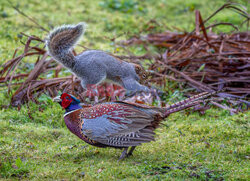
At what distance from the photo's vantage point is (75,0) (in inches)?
452

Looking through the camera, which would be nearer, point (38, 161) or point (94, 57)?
point (38, 161)

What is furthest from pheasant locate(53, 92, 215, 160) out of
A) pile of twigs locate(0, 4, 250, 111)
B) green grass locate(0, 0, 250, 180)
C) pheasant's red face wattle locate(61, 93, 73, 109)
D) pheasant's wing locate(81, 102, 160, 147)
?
pile of twigs locate(0, 4, 250, 111)

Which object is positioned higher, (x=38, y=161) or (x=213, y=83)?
(x=213, y=83)

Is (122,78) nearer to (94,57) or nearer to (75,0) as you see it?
(94,57)

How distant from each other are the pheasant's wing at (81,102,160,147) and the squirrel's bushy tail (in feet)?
4.36

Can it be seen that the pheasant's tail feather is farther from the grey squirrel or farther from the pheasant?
the grey squirrel

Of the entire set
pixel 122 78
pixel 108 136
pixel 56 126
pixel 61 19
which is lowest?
pixel 56 126

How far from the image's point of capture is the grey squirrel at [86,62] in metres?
5.13

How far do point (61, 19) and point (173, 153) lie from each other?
649 centimetres

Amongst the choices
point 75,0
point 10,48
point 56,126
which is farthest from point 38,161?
point 75,0

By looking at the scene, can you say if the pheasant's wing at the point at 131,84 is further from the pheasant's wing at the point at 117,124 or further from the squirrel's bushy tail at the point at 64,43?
the pheasant's wing at the point at 117,124

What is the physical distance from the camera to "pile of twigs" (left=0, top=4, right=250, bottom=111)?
20.2 ft

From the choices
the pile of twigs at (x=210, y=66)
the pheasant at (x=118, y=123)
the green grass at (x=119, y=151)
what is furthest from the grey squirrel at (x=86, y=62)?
the pile of twigs at (x=210, y=66)

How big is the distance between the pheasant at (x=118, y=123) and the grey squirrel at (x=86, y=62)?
106 centimetres
